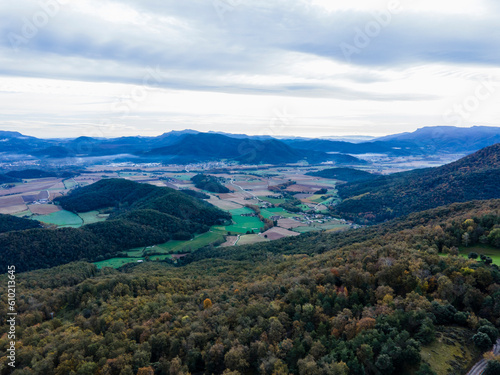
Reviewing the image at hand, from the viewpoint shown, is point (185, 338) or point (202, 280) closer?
point (185, 338)

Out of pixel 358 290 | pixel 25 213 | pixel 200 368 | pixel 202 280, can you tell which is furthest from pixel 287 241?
pixel 25 213

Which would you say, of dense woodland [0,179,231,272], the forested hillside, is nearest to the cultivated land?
dense woodland [0,179,231,272]

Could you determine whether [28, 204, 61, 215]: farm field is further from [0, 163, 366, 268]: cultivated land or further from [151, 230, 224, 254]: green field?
[151, 230, 224, 254]: green field

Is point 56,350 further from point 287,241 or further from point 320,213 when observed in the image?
point 320,213

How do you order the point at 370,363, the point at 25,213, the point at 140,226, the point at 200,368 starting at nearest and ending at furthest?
the point at 370,363 → the point at 200,368 → the point at 140,226 → the point at 25,213

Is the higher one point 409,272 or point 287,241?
point 409,272

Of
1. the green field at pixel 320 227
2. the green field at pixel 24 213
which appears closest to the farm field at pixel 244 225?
the green field at pixel 320 227
